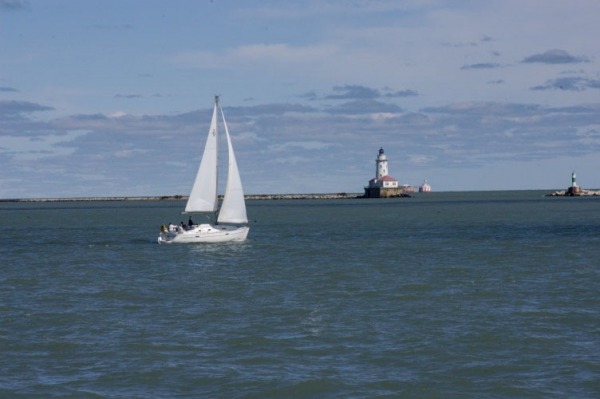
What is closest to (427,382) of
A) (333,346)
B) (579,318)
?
(333,346)

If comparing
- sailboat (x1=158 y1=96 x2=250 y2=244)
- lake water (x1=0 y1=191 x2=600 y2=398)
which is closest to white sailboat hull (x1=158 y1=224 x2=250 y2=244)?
sailboat (x1=158 y1=96 x2=250 y2=244)

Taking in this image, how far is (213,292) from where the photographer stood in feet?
128

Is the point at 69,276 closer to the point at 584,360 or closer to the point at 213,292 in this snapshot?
the point at 213,292

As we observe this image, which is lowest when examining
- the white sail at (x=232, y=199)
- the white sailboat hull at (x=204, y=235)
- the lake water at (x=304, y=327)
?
the lake water at (x=304, y=327)

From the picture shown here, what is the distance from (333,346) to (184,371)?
477 centimetres

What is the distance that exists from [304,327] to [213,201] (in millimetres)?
39696

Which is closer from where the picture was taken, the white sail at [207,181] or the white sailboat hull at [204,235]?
the white sailboat hull at [204,235]

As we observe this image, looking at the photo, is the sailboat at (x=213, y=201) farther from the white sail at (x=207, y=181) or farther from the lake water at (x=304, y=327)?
the lake water at (x=304, y=327)

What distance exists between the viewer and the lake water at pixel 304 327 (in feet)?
71.4

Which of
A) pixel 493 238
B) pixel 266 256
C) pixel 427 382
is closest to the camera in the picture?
pixel 427 382

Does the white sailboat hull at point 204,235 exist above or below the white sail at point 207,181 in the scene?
below

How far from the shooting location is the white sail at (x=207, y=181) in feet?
222

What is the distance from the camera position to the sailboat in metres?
66.6

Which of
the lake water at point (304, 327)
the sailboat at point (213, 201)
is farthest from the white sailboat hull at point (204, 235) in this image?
the lake water at point (304, 327)
